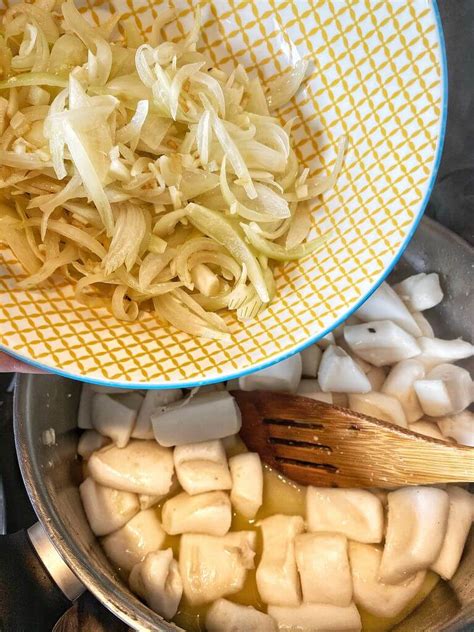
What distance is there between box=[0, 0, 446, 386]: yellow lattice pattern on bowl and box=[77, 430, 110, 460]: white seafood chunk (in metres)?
0.57

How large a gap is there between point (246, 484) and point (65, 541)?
1.70 ft

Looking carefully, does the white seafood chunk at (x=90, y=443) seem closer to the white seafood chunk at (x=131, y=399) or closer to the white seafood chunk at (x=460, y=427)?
the white seafood chunk at (x=131, y=399)

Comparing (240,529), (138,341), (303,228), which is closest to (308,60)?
(303,228)

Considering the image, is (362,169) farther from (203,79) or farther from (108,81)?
(108,81)

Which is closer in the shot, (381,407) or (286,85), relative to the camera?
(286,85)

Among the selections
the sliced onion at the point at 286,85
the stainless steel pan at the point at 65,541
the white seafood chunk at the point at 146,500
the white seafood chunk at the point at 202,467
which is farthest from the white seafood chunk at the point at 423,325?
the white seafood chunk at the point at 146,500

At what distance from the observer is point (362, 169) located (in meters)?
1.46

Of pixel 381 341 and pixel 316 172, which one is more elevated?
pixel 316 172

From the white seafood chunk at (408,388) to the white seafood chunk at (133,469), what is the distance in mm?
706

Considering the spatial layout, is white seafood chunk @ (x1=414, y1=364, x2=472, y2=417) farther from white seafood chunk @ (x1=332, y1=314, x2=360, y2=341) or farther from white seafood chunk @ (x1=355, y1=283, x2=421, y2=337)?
white seafood chunk @ (x1=332, y1=314, x2=360, y2=341)

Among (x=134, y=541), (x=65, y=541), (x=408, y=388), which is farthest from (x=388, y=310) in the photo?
(x=65, y=541)

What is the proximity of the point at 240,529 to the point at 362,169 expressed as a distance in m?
1.04

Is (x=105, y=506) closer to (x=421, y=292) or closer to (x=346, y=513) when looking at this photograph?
(x=346, y=513)

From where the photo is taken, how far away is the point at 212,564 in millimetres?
1682
